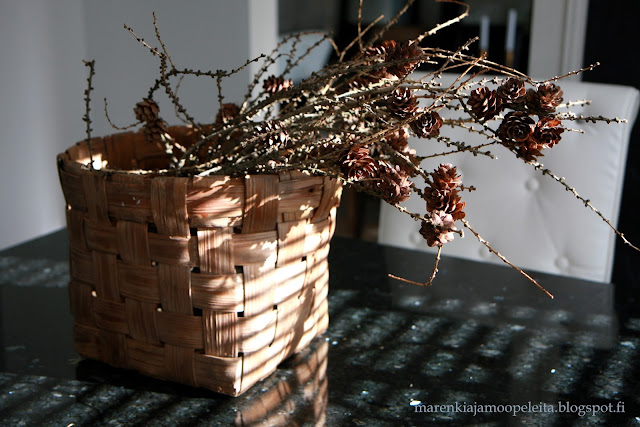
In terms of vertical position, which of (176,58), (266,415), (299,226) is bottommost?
(266,415)

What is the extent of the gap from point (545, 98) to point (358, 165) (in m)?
0.16

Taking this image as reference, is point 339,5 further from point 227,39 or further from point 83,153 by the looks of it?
point 83,153

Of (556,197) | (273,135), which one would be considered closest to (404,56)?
(273,135)

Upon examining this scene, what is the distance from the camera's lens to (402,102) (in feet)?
1.95

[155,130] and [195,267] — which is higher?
[155,130]

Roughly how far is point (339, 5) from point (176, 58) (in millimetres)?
2805

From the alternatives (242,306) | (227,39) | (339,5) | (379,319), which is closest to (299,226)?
(242,306)

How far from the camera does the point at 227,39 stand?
1.95m

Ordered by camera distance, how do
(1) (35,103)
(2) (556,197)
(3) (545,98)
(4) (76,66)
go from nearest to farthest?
(3) (545,98), (2) (556,197), (1) (35,103), (4) (76,66)

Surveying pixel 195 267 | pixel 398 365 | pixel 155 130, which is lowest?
pixel 398 365

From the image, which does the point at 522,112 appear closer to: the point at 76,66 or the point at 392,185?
the point at 392,185

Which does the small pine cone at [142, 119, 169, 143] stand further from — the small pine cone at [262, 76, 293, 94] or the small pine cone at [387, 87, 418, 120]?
the small pine cone at [387, 87, 418, 120]

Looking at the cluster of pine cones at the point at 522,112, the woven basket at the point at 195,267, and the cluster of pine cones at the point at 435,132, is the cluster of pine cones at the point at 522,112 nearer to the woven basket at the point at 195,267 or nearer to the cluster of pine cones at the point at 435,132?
the cluster of pine cones at the point at 435,132

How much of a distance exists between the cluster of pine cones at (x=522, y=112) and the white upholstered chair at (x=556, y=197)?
74 centimetres
